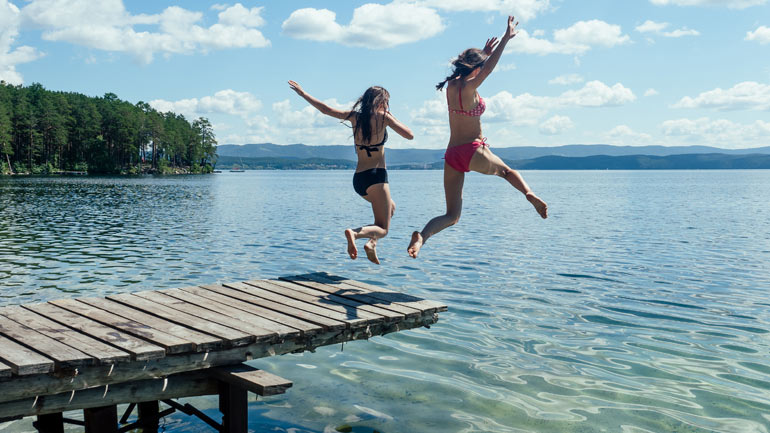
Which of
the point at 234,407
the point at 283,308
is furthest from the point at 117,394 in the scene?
the point at 283,308

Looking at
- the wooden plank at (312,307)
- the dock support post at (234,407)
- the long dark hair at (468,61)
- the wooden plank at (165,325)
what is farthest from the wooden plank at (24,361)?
the long dark hair at (468,61)

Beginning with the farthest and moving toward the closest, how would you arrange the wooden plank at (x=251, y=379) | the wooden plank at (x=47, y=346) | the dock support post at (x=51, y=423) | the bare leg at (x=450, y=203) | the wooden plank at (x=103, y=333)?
the bare leg at (x=450, y=203) → the dock support post at (x=51, y=423) → the wooden plank at (x=251, y=379) → the wooden plank at (x=103, y=333) → the wooden plank at (x=47, y=346)

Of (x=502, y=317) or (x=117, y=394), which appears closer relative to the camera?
(x=117, y=394)

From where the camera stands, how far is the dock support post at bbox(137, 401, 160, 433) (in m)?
6.39

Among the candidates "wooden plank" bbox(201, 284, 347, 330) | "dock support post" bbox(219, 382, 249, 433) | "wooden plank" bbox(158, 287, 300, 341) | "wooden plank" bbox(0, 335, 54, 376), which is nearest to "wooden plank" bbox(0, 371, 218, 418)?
"dock support post" bbox(219, 382, 249, 433)

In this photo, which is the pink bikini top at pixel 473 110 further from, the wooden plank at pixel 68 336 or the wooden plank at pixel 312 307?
the wooden plank at pixel 68 336

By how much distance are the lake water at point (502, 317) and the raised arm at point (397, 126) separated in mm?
3062

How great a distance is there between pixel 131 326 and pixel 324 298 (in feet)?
7.09

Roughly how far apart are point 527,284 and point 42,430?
36.5 feet

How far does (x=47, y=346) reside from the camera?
4781 millimetres

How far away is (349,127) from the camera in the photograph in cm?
775

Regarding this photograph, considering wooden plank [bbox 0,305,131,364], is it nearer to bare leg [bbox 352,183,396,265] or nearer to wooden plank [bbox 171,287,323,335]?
wooden plank [bbox 171,287,323,335]

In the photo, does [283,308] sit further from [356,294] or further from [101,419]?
[101,419]

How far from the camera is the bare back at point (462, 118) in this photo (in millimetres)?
7000
